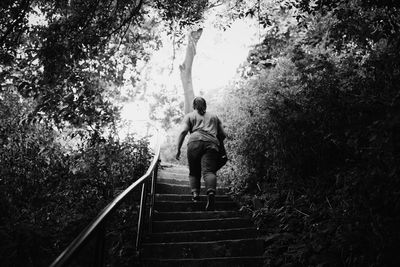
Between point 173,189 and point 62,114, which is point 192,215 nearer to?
point 173,189


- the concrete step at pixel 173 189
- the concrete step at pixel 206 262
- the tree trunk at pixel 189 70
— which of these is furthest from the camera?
the tree trunk at pixel 189 70

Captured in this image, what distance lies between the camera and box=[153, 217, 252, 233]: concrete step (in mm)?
4438

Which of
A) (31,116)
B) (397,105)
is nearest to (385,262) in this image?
(397,105)

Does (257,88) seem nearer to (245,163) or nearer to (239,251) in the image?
(245,163)

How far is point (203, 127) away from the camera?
5289mm

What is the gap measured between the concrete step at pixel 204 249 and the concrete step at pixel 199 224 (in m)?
0.62

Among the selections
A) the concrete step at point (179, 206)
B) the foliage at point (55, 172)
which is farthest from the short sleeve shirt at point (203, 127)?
the foliage at point (55, 172)

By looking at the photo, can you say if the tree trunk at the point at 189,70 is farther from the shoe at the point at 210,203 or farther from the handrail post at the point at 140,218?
the handrail post at the point at 140,218

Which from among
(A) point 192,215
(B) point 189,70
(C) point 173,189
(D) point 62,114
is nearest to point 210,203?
(A) point 192,215

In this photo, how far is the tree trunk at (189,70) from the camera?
14.4 meters

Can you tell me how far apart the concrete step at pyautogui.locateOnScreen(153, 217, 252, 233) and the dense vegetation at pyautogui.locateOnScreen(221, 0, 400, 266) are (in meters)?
0.32

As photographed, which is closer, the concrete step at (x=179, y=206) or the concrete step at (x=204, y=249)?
the concrete step at (x=204, y=249)

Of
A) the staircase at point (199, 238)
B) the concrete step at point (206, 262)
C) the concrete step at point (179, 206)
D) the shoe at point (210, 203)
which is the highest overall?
the shoe at point (210, 203)

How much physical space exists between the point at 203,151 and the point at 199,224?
1169 millimetres
